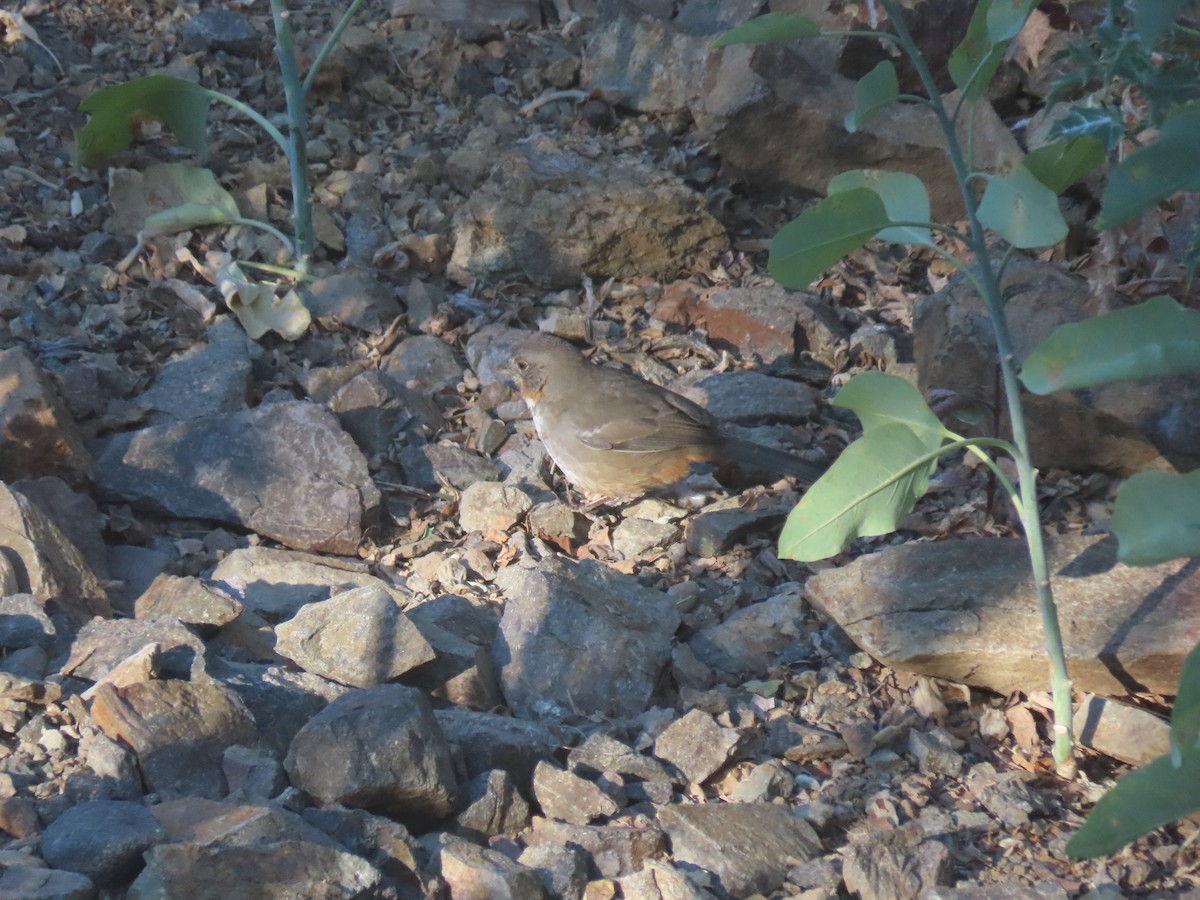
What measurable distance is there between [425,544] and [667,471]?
1.14m

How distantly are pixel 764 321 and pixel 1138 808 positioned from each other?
378cm

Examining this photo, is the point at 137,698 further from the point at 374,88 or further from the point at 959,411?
the point at 374,88

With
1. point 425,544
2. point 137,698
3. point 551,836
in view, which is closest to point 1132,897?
point 551,836

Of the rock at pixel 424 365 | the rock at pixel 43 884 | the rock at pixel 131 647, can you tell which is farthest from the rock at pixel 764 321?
the rock at pixel 43 884

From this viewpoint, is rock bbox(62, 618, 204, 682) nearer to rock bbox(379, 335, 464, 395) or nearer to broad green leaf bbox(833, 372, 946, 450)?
broad green leaf bbox(833, 372, 946, 450)

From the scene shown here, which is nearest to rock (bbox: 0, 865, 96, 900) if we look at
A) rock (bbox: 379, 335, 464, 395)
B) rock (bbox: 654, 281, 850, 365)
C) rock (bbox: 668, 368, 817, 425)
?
rock (bbox: 379, 335, 464, 395)

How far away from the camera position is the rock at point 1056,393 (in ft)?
15.2

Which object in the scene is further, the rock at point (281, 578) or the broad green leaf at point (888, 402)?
the rock at point (281, 578)

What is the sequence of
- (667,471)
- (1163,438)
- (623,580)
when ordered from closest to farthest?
(623,580), (1163,438), (667,471)

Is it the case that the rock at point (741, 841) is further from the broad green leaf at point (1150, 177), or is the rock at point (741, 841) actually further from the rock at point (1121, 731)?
the broad green leaf at point (1150, 177)

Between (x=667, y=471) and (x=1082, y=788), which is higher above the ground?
(x=1082, y=788)

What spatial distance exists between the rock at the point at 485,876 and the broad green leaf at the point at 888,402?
4.46ft

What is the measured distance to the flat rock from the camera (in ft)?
16.4

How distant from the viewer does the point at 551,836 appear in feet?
10.2
